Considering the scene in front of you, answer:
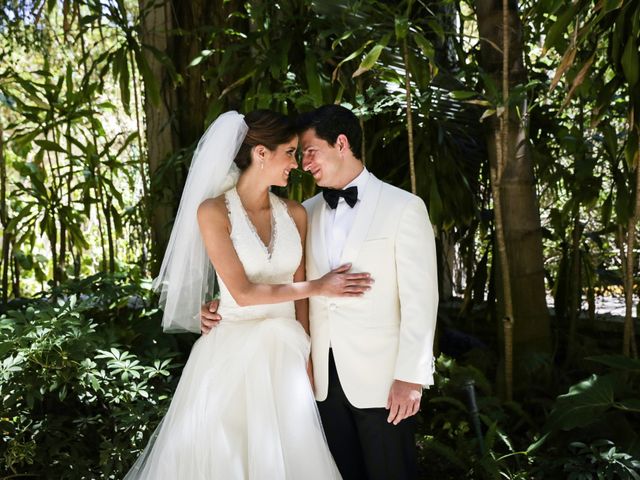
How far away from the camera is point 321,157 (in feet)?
7.47

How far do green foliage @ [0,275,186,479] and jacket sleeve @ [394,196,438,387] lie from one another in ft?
3.95

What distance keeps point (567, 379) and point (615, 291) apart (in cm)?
200

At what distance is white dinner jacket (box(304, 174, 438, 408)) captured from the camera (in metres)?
2.20

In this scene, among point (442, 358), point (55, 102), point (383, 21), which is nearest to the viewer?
point (383, 21)

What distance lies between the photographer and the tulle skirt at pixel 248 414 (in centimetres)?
233

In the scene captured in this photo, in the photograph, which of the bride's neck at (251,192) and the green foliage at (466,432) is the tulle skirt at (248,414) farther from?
the green foliage at (466,432)

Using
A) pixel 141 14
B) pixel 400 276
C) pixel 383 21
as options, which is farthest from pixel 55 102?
pixel 400 276

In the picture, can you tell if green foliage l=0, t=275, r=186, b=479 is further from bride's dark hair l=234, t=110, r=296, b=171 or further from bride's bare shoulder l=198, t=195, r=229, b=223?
bride's dark hair l=234, t=110, r=296, b=171

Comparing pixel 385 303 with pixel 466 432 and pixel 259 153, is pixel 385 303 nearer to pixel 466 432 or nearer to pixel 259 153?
pixel 259 153

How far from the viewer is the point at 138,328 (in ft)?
12.0

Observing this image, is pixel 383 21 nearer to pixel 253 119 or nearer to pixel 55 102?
pixel 253 119

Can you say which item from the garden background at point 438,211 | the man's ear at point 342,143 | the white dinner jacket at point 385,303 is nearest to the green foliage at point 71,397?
the garden background at point 438,211

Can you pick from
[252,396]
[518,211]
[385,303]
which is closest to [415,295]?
[385,303]

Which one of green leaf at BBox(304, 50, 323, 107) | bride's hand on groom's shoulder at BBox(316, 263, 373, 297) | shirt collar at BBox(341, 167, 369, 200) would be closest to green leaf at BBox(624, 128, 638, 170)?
green leaf at BBox(304, 50, 323, 107)
